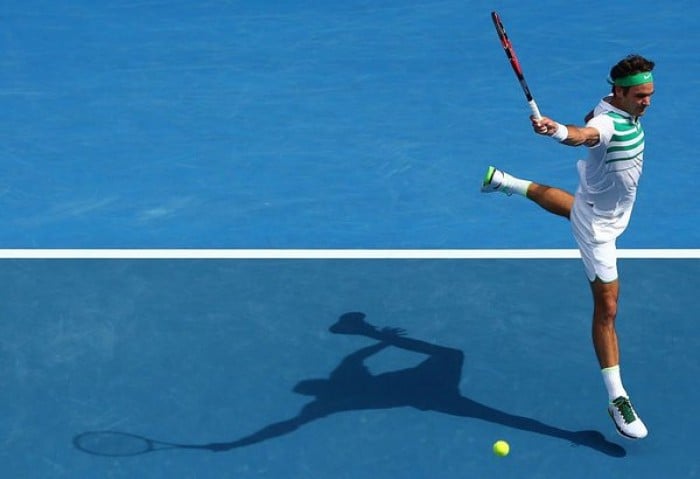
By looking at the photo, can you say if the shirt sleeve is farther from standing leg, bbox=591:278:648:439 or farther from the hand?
standing leg, bbox=591:278:648:439

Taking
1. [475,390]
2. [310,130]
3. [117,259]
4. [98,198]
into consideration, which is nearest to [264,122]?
[310,130]

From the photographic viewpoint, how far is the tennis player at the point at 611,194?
8.05m

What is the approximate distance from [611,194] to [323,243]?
3.38 metres

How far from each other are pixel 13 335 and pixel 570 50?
26.5 feet

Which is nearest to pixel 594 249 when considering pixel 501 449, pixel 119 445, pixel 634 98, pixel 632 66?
pixel 634 98

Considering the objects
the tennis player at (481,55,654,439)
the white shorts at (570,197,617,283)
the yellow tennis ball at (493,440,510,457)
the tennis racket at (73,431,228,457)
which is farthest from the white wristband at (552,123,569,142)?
the tennis racket at (73,431,228,457)

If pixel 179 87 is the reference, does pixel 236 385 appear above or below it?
below

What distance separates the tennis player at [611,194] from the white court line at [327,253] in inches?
83.4

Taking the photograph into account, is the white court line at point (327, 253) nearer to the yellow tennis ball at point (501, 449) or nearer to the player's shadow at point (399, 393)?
the player's shadow at point (399, 393)

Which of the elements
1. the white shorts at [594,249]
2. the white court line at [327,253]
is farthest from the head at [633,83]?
the white court line at [327,253]

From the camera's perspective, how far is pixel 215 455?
8305 millimetres

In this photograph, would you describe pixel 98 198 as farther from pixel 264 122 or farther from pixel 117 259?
pixel 264 122

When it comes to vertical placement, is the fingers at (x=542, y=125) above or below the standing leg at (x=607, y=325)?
above

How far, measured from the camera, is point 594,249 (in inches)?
333
